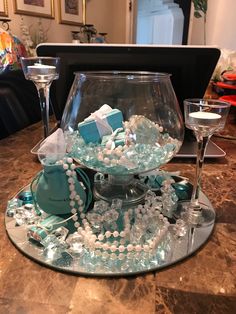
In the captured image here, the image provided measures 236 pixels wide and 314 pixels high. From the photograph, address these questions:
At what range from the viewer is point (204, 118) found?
500 millimetres

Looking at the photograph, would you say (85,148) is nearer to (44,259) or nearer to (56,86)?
(44,259)

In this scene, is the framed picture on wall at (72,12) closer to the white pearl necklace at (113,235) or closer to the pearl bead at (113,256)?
the white pearl necklace at (113,235)

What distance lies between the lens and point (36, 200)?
52 centimetres

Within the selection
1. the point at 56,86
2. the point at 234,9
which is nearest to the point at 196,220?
the point at 56,86

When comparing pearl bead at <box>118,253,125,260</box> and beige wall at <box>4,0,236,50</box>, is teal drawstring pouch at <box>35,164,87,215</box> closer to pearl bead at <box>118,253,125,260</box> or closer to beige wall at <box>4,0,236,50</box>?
pearl bead at <box>118,253,125,260</box>

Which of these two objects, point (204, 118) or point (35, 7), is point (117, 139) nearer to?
point (204, 118)

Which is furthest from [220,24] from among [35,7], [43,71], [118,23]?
[43,71]

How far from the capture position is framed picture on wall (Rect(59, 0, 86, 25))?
2.74 metres

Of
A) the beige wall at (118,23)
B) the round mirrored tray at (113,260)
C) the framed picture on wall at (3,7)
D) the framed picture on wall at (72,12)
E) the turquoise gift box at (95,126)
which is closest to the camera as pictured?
the round mirrored tray at (113,260)

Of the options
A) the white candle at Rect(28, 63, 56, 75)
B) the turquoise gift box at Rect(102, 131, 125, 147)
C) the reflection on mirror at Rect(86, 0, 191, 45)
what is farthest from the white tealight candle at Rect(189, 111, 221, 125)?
the reflection on mirror at Rect(86, 0, 191, 45)

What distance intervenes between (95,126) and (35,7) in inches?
88.5

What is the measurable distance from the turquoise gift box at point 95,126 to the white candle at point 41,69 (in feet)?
1.01

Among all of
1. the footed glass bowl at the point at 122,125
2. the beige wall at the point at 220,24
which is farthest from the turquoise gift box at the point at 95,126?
the beige wall at the point at 220,24

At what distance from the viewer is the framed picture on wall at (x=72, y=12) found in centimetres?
274
